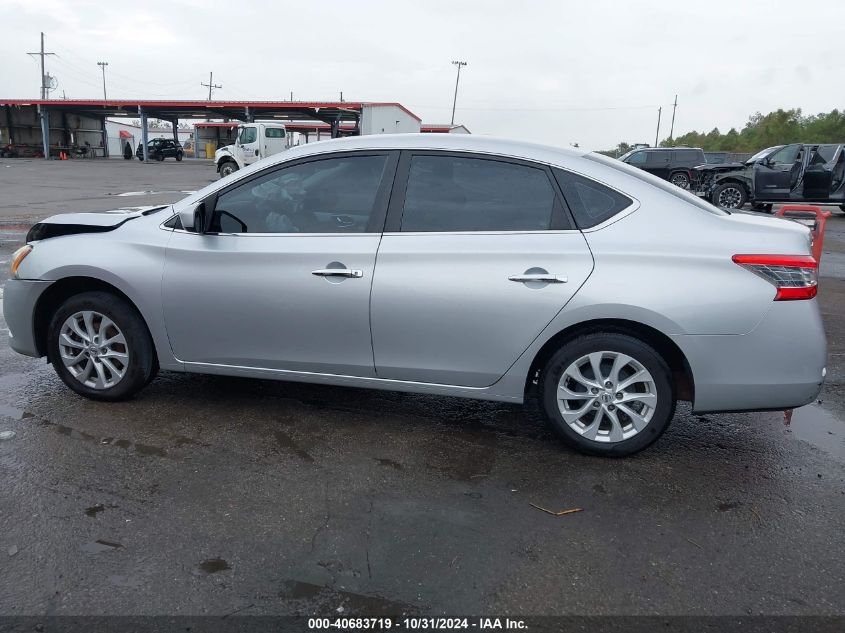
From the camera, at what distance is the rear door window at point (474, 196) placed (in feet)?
12.0

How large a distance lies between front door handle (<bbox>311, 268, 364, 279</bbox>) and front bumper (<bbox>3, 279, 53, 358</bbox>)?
1.83m

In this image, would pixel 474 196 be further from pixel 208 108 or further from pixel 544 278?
pixel 208 108

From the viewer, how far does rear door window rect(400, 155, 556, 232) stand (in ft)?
12.0

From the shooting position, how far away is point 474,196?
375 cm

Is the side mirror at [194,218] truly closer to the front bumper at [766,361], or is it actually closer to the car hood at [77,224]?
the car hood at [77,224]

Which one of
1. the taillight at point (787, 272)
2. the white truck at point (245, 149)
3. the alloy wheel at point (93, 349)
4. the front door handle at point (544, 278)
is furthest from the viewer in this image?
the white truck at point (245, 149)

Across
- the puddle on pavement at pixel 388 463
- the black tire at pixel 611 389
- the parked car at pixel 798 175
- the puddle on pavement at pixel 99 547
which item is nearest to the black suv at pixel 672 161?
the parked car at pixel 798 175

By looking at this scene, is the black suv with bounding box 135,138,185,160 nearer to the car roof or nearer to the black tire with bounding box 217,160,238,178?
the black tire with bounding box 217,160,238,178

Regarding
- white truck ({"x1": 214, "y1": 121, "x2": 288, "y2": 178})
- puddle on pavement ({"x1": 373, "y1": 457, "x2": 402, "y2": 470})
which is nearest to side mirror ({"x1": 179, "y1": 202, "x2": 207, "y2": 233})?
puddle on pavement ({"x1": 373, "y1": 457, "x2": 402, "y2": 470})

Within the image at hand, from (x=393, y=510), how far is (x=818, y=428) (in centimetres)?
283

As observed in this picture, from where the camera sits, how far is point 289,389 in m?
4.66

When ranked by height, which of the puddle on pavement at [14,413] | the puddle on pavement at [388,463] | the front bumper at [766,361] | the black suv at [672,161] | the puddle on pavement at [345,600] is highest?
the black suv at [672,161]

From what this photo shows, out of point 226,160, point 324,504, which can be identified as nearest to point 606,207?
point 324,504

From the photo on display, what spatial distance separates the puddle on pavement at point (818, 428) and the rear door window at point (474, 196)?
2.10m
